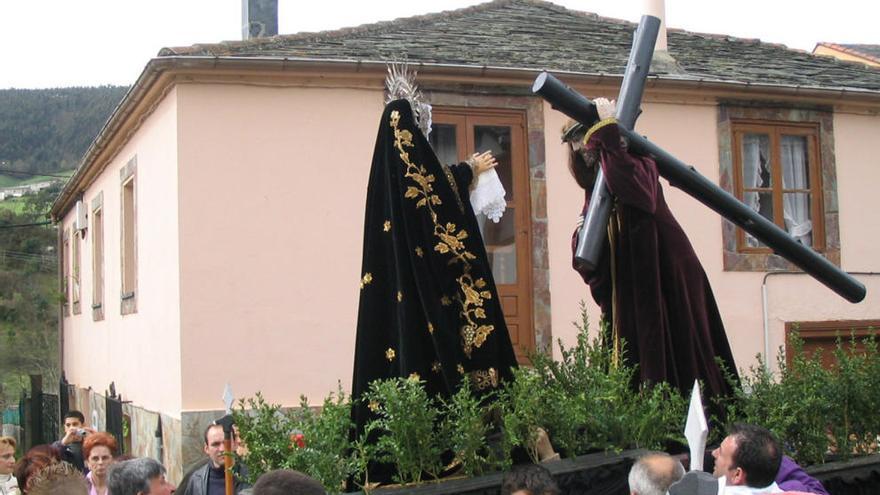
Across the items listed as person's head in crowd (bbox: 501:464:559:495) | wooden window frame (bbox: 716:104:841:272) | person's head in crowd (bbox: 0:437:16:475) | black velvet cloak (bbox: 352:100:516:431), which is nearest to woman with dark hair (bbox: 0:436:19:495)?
person's head in crowd (bbox: 0:437:16:475)

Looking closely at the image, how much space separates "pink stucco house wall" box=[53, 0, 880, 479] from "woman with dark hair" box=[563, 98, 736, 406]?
552 cm

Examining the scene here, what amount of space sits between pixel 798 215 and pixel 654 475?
30.8 ft

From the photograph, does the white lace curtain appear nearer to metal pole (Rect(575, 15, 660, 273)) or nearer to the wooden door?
the wooden door

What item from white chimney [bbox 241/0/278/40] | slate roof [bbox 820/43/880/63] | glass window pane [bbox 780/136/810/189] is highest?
slate roof [bbox 820/43/880/63]

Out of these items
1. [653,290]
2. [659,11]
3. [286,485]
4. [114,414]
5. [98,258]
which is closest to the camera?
[286,485]

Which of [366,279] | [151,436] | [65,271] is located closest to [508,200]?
[151,436]

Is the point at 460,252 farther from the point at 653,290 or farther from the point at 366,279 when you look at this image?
the point at 653,290

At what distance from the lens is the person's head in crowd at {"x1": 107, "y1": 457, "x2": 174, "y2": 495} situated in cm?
490

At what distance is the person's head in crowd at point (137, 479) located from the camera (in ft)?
16.1

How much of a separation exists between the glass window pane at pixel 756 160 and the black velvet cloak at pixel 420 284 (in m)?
7.97

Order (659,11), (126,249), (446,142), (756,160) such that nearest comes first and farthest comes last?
(446,142) < (756,160) < (659,11) < (126,249)

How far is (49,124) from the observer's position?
52.5 metres

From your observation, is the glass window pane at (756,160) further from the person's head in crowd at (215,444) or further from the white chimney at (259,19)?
the person's head in crowd at (215,444)

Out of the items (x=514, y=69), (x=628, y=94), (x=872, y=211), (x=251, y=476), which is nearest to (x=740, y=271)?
(x=872, y=211)
